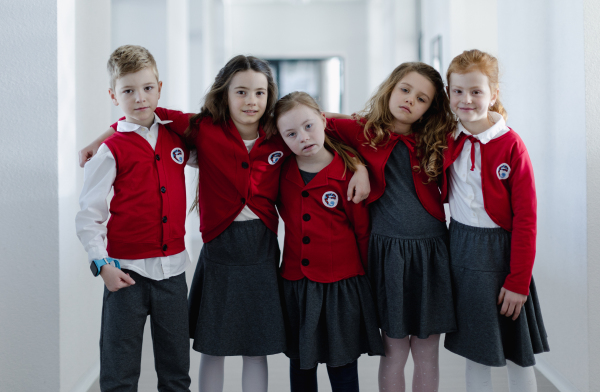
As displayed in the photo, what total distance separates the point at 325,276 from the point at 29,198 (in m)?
1.08

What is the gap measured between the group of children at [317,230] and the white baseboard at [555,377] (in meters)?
0.57

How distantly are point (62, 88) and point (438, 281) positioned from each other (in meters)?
1.45

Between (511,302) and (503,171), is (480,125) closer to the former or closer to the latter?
(503,171)

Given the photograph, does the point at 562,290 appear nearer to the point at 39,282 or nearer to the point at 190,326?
the point at 190,326

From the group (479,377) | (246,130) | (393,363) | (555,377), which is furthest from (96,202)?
(555,377)

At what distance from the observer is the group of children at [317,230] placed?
1425 mm

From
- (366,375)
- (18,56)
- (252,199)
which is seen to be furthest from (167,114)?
(366,375)

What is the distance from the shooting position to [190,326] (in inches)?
63.4

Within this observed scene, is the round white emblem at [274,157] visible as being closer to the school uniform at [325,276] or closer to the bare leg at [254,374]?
the school uniform at [325,276]

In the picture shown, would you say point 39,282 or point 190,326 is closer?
point 190,326

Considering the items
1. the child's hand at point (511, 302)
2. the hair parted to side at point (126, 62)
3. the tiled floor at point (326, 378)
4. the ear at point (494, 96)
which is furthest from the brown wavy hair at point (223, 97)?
the tiled floor at point (326, 378)

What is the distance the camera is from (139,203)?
4.64 feet

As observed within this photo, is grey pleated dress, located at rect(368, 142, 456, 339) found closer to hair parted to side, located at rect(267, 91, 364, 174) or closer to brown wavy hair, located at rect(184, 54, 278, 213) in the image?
hair parted to side, located at rect(267, 91, 364, 174)

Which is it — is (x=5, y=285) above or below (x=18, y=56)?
below
